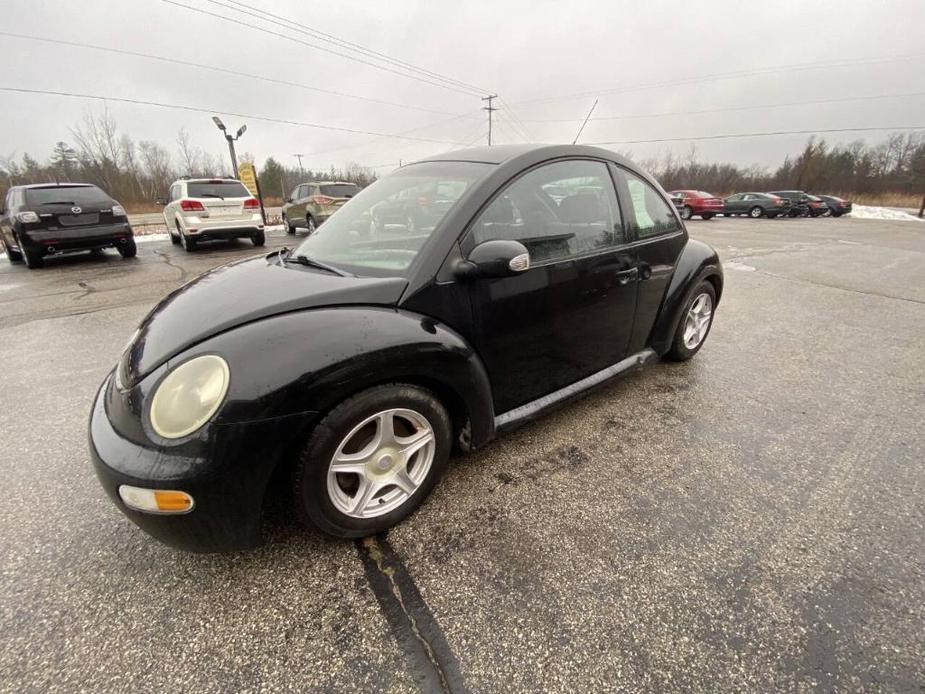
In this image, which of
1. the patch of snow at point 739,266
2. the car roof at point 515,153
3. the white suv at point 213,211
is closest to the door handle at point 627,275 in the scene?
the car roof at point 515,153

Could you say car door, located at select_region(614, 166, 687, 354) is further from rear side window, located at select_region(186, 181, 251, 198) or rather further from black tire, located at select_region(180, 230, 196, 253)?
black tire, located at select_region(180, 230, 196, 253)

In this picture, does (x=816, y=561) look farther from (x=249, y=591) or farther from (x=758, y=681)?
(x=249, y=591)

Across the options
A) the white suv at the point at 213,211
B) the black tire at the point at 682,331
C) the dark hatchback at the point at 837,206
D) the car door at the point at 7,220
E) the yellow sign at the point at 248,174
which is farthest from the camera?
the dark hatchback at the point at 837,206

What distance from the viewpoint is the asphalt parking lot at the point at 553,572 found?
136 cm

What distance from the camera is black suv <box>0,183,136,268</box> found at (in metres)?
7.46

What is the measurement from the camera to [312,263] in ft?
7.29

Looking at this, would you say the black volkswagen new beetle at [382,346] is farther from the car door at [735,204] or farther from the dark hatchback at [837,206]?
the dark hatchback at [837,206]

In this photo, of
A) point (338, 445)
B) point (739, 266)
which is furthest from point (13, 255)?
point (739, 266)

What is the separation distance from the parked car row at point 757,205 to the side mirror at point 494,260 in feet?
73.9

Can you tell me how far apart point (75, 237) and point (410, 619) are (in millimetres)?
9694

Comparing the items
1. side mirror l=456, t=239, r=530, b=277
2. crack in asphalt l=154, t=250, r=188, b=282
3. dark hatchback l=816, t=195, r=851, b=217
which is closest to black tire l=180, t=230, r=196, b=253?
crack in asphalt l=154, t=250, r=188, b=282

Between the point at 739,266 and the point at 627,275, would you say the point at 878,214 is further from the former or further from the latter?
the point at 627,275

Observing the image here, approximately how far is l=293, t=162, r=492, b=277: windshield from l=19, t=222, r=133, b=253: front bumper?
26.2ft

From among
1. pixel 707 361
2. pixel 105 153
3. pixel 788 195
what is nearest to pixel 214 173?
pixel 105 153
